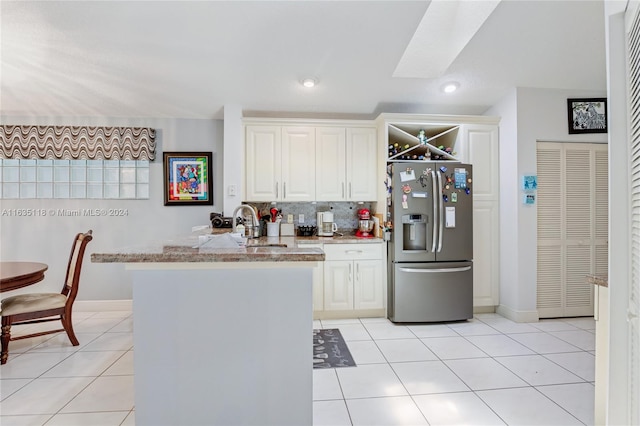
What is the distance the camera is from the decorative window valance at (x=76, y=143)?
379 cm

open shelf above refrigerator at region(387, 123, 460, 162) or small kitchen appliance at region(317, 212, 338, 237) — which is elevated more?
open shelf above refrigerator at region(387, 123, 460, 162)

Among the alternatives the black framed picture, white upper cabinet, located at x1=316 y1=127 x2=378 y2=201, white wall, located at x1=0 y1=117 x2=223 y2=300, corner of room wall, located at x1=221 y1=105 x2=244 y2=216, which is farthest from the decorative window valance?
the black framed picture

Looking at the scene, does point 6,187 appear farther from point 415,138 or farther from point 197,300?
point 415,138

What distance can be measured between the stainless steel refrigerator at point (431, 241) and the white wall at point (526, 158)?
19.6 inches

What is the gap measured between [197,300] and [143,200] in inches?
119

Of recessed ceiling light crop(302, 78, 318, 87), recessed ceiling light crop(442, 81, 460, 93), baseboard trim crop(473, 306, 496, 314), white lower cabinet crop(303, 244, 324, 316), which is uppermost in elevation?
recessed ceiling light crop(442, 81, 460, 93)

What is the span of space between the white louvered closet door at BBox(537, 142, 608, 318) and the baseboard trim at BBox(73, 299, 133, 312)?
4.85m

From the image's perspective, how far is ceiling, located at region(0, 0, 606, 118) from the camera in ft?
8.23

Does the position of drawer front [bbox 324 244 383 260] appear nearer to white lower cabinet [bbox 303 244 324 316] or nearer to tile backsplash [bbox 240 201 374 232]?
white lower cabinet [bbox 303 244 324 316]

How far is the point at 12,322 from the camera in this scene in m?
2.65

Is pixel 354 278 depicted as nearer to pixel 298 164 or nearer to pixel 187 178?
pixel 298 164

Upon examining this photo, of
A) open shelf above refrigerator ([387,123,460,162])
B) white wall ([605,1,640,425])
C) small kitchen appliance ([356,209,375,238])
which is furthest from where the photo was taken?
small kitchen appliance ([356,209,375,238])

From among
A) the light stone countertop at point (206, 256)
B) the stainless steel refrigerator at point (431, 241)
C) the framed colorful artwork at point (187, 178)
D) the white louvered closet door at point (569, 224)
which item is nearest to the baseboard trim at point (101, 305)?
the framed colorful artwork at point (187, 178)

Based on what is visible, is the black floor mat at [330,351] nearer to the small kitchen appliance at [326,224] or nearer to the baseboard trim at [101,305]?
the small kitchen appliance at [326,224]
